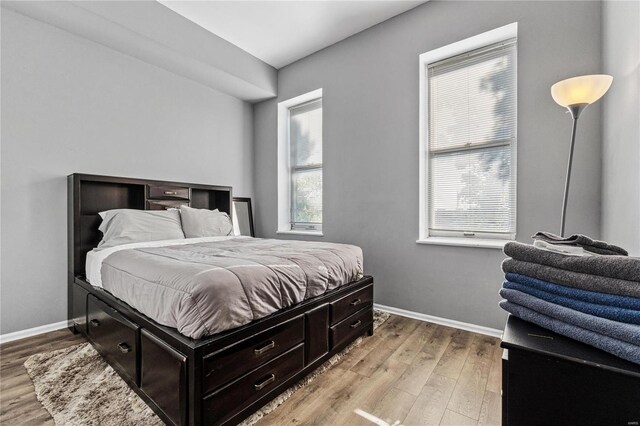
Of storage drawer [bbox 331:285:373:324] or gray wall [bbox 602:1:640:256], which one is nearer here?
gray wall [bbox 602:1:640:256]

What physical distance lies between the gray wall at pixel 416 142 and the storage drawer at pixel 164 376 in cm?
224

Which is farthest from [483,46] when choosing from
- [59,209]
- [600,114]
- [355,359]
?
[59,209]

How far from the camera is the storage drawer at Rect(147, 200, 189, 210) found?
3121 millimetres

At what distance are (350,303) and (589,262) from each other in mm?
1691

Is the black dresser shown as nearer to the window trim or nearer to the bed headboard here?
the bed headboard

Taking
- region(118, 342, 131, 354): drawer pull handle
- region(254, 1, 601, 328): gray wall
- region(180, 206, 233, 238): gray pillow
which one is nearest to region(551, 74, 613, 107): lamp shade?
region(254, 1, 601, 328): gray wall

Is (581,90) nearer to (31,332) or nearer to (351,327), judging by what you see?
(351,327)

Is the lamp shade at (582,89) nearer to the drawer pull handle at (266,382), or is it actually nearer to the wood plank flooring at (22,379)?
the drawer pull handle at (266,382)

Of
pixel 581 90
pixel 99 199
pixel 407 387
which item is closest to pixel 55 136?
pixel 99 199

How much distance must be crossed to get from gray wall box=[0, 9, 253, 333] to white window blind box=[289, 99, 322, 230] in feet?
5.26

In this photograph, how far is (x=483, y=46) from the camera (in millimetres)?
2662

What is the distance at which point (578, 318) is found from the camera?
0.65m

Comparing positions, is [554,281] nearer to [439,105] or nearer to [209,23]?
[439,105]

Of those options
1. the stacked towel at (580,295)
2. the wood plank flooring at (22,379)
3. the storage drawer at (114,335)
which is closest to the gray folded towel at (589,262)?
the stacked towel at (580,295)
